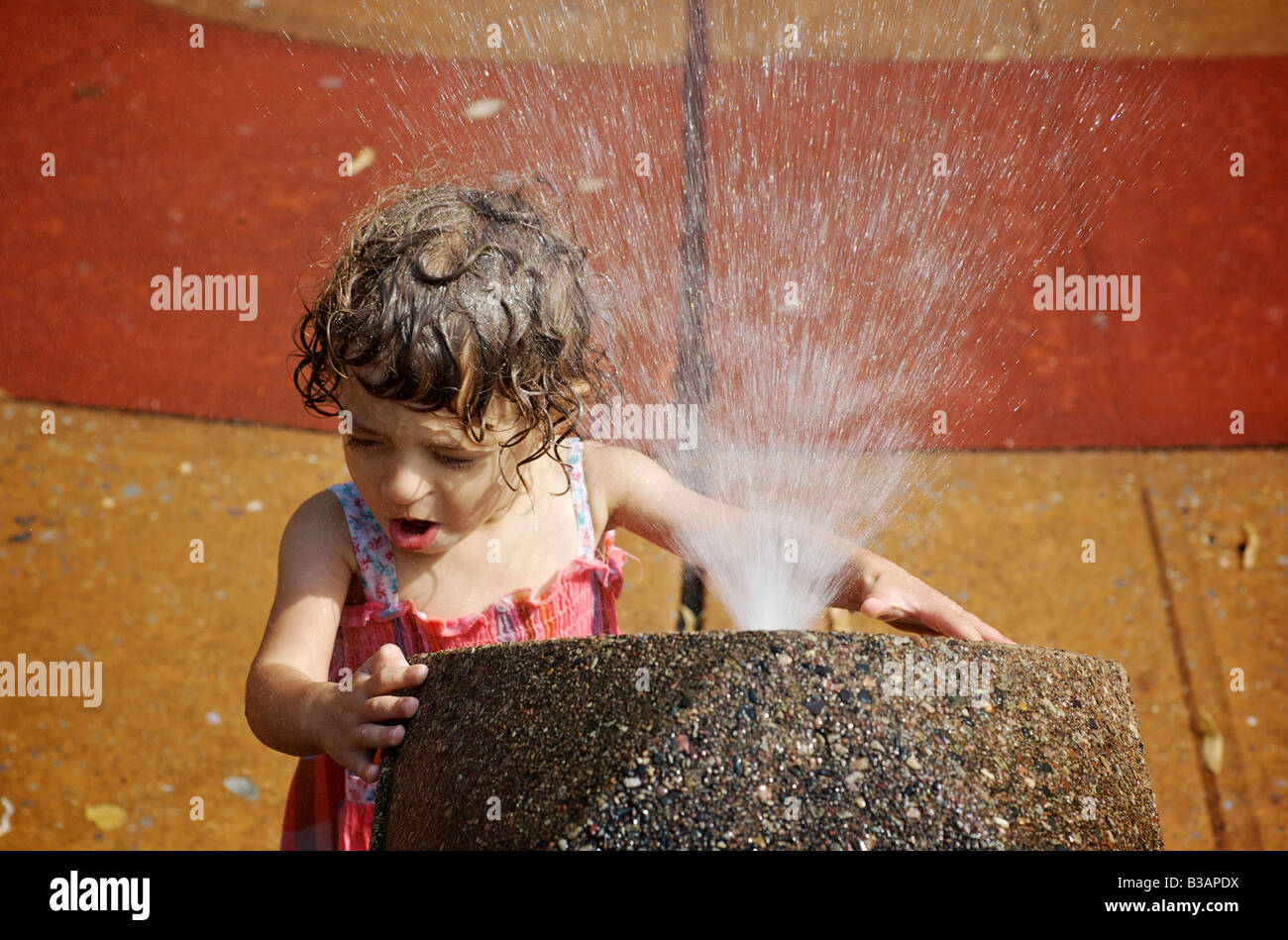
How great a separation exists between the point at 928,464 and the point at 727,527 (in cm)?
172

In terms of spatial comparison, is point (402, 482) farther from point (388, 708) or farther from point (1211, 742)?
point (1211, 742)

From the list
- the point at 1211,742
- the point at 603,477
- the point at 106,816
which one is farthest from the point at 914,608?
the point at 106,816

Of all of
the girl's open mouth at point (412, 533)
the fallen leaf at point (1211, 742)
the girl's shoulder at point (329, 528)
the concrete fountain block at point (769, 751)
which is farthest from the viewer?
the fallen leaf at point (1211, 742)

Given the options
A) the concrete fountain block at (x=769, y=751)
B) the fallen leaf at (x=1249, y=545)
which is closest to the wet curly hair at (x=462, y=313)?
→ the concrete fountain block at (x=769, y=751)

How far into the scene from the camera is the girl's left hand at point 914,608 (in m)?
1.65

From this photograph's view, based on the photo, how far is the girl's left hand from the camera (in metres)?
1.65

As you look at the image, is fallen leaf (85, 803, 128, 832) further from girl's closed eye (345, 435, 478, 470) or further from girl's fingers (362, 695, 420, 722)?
girl's fingers (362, 695, 420, 722)

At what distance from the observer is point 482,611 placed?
1998 millimetres

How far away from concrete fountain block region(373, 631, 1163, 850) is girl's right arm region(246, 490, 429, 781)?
0.44ft

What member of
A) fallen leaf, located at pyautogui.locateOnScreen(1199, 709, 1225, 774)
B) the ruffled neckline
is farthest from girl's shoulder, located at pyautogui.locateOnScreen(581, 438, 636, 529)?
fallen leaf, located at pyautogui.locateOnScreen(1199, 709, 1225, 774)

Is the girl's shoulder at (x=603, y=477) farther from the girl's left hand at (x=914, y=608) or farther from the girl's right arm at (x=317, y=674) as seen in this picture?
the girl's left hand at (x=914, y=608)

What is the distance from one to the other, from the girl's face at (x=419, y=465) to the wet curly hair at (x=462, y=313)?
2 cm

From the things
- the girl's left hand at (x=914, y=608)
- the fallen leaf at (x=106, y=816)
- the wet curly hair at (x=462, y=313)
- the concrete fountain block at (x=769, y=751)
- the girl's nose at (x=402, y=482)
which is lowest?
the fallen leaf at (x=106, y=816)

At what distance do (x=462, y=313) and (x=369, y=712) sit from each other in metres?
0.60
